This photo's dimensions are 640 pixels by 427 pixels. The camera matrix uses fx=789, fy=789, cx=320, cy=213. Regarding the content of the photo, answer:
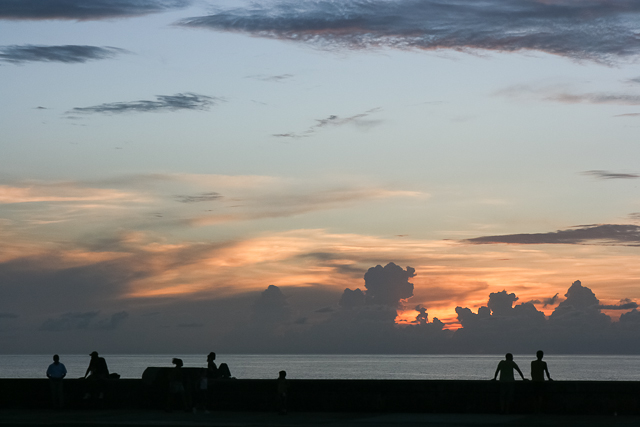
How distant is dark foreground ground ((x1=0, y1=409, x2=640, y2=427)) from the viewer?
56.2 feet

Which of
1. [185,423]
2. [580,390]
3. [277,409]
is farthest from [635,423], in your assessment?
[185,423]

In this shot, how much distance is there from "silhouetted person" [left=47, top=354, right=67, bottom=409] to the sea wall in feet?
1.08

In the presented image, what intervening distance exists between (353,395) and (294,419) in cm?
243

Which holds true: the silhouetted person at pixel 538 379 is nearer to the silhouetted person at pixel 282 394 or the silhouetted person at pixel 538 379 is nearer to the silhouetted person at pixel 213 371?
the silhouetted person at pixel 282 394

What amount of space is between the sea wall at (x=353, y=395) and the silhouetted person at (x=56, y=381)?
12.9 inches

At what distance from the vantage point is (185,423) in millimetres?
17547

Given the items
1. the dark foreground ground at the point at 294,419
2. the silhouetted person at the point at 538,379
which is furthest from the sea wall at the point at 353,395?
the dark foreground ground at the point at 294,419

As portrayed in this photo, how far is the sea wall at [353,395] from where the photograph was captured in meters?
19.0

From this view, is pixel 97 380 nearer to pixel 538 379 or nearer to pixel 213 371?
pixel 213 371

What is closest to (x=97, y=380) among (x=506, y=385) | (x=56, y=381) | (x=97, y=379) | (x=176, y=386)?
(x=97, y=379)

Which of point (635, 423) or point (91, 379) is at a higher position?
point (91, 379)

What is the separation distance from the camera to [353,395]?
66.5ft

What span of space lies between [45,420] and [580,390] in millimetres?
12652

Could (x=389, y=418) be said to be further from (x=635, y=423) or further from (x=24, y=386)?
(x=24, y=386)
